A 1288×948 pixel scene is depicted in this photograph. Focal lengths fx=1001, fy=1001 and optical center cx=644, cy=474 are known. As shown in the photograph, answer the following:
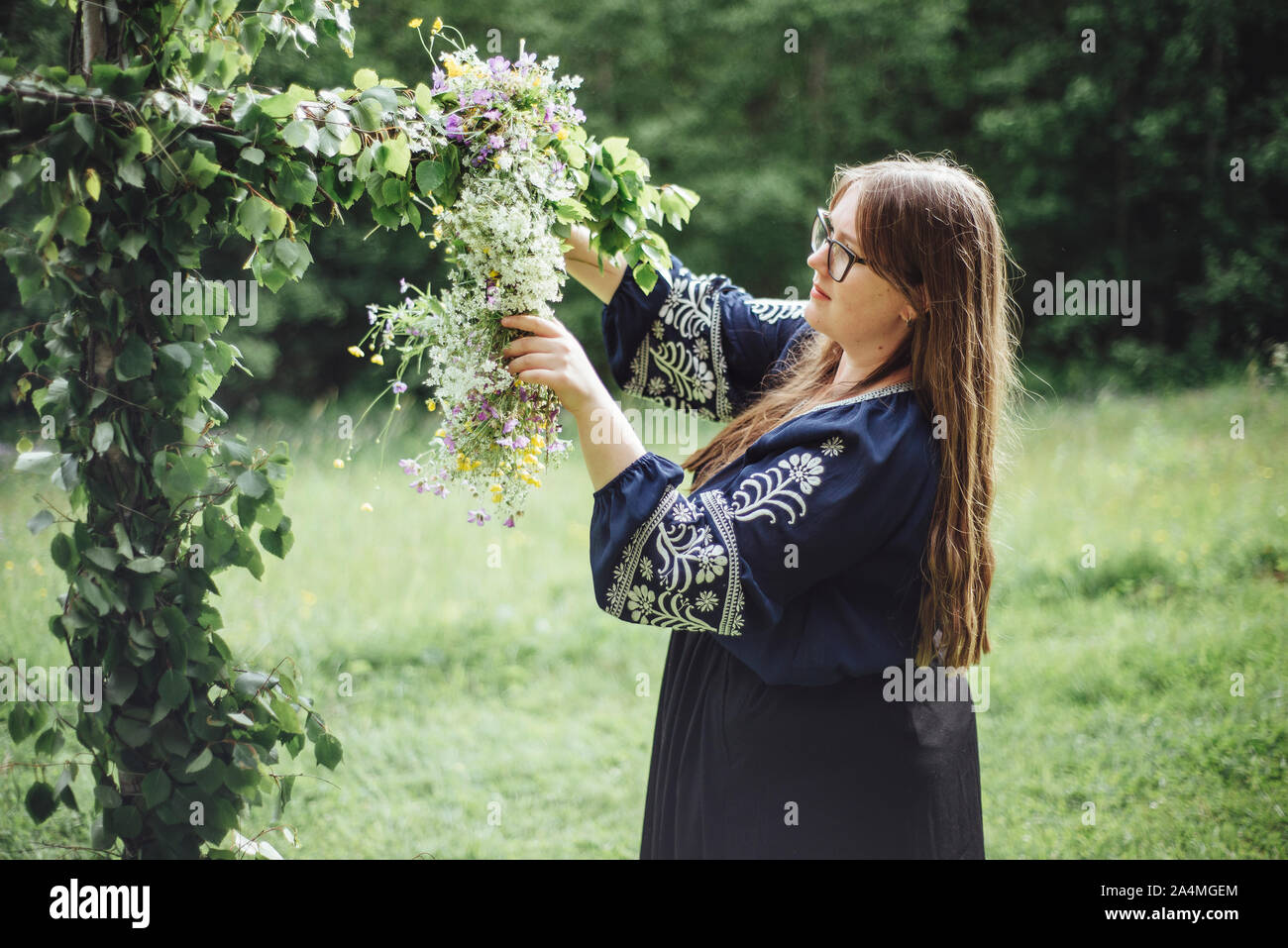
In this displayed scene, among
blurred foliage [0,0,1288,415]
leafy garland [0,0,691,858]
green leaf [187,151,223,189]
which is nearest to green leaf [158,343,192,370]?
leafy garland [0,0,691,858]

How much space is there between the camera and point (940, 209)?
6.23 ft

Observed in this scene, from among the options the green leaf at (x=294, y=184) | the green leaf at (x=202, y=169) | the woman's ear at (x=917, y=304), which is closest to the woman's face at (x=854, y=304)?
the woman's ear at (x=917, y=304)

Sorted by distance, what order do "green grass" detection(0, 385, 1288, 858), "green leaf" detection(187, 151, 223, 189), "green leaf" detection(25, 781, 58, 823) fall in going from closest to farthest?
"green leaf" detection(187, 151, 223, 189) → "green leaf" detection(25, 781, 58, 823) → "green grass" detection(0, 385, 1288, 858)

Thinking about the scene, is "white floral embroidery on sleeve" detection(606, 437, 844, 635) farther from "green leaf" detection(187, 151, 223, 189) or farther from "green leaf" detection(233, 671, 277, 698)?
"green leaf" detection(187, 151, 223, 189)

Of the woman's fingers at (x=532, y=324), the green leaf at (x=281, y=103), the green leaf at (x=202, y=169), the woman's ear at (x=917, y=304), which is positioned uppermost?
the green leaf at (x=281, y=103)

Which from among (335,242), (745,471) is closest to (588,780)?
(745,471)

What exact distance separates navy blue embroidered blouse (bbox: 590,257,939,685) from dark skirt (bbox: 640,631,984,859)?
120 mm

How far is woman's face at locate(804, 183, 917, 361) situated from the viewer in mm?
1953

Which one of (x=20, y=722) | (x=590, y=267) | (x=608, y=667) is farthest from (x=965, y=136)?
(x=20, y=722)

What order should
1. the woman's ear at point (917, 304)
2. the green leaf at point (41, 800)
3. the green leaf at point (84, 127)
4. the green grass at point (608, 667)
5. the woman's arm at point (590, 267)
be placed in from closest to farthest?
the green leaf at point (84, 127), the woman's ear at point (917, 304), the green leaf at point (41, 800), the woman's arm at point (590, 267), the green grass at point (608, 667)

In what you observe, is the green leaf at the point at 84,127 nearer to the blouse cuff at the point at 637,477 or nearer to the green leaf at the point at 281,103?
the green leaf at the point at 281,103

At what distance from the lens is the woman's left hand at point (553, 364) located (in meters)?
1.81

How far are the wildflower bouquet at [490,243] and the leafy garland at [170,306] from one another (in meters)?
0.03

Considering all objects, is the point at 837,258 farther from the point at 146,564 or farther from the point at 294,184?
the point at 146,564
